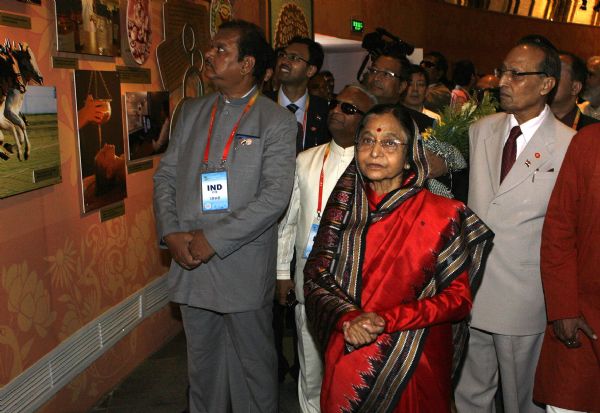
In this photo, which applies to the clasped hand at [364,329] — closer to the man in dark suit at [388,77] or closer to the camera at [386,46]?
the man in dark suit at [388,77]

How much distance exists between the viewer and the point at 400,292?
2232 millimetres

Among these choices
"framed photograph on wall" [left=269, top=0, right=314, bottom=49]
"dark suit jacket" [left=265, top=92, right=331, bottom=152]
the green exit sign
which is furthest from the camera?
the green exit sign

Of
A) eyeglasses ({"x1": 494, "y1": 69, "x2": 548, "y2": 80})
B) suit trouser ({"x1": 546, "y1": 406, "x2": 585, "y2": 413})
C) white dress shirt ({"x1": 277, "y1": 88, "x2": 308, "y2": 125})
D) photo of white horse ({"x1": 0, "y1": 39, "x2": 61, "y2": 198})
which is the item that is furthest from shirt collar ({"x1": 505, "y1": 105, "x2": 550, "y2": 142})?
photo of white horse ({"x1": 0, "y1": 39, "x2": 61, "y2": 198})

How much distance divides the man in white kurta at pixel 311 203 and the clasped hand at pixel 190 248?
49cm

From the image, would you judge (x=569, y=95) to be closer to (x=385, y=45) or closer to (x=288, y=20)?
(x=385, y=45)

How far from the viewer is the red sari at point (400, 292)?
2.22 metres

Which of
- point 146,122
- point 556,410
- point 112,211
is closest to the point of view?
point 556,410

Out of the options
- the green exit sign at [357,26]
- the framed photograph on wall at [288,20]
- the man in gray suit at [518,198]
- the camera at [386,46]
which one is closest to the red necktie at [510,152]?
the man in gray suit at [518,198]

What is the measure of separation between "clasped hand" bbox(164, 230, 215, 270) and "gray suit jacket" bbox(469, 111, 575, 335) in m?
1.14

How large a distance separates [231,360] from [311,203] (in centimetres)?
82

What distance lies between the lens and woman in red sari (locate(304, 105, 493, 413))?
7.28 feet

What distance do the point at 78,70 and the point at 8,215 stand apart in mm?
853

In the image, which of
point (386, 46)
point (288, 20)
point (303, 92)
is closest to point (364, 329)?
point (303, 92)

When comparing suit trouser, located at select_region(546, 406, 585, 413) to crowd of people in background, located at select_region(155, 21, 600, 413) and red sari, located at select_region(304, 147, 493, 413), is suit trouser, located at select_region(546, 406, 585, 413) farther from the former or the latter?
red sari, located at select_region(304, 147, 493, 413)
